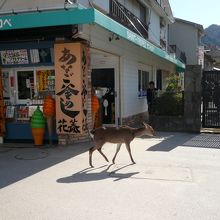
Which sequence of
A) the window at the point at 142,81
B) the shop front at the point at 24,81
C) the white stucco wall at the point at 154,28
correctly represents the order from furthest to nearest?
the white stucco wall at the point at 154,28 < the window at the point at 142,81 < the shop front at the point at 24,81

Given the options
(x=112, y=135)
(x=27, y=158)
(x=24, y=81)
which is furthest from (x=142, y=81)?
(x=112, y=135)

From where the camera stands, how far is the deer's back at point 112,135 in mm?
7711

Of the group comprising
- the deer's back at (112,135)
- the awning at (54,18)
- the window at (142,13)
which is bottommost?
the deer's back at (112,135)

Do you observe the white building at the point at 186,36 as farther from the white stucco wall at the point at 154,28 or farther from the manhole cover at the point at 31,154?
the manhole cover at the point at 31,154

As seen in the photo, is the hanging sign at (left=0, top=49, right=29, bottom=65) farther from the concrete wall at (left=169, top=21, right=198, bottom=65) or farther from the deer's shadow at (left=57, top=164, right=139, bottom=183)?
the concrete wall at (left=169, top=21, right=198, bottom=65)

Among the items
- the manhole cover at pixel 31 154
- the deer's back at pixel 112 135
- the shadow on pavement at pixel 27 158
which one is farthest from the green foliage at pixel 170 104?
the deer's back at pixel 112 135

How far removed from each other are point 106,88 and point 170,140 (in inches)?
135

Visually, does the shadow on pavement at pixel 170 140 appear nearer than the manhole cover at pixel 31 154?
No

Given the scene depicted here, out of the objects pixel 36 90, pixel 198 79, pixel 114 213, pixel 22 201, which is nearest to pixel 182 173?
pixel 114 213

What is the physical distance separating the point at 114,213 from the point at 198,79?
27.6 ft

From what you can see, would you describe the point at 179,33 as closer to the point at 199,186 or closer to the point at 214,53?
the point at 214,53

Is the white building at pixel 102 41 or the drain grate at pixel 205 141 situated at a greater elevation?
the white building at pixel 102 41

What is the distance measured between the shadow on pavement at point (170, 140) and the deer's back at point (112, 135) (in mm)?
2180

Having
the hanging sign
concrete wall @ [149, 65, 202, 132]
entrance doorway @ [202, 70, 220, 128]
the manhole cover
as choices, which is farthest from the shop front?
entrance doorway @ [202, 70, 220, 128]
